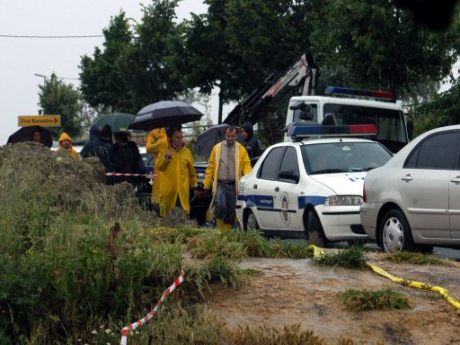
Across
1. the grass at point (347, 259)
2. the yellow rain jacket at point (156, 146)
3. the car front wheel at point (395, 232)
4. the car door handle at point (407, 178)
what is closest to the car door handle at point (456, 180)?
the car door handle at point (407, 178)

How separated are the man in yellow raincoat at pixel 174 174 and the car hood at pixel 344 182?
1.91 m

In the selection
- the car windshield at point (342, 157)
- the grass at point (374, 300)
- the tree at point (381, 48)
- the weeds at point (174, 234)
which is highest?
the tree at point (381, 48)

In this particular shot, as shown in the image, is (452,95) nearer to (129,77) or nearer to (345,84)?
(345,84)

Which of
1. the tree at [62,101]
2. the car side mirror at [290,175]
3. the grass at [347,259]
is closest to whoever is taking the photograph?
the grass at [347,259]

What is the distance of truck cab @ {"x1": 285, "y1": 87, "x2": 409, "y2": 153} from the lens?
20.0m

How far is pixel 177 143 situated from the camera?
14.1 meters

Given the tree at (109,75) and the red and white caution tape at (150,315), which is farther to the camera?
the tree at (109,75)

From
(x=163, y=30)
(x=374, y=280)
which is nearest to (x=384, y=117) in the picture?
(x=374, y=280)

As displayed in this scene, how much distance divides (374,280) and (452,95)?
1710cm

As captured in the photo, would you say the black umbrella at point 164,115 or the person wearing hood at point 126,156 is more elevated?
the black umbrella at point 164,115

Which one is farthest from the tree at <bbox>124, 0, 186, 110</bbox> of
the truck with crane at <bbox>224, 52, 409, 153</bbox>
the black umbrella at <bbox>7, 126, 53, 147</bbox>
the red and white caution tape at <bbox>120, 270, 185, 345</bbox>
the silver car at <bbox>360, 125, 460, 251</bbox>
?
the red and white caution tape at <bbox>120, 270, 185, 345</bbox>

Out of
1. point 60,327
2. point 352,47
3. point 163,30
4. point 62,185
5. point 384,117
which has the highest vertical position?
point 163,30

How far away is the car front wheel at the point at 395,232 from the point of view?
35.3 feet

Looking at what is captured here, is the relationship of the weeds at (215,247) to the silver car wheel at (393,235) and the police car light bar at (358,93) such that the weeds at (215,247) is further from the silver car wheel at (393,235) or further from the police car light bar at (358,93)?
the police car light bar at (358,93)
